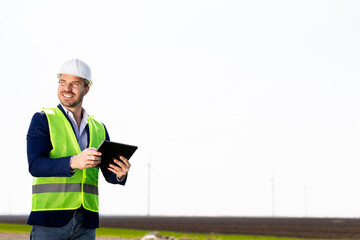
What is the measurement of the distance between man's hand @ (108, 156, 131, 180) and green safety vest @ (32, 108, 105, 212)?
0.46 ft

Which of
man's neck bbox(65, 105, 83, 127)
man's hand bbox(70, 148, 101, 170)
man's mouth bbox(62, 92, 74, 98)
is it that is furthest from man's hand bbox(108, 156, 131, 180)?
man's mouth bbox(62, 92, 74, 98)

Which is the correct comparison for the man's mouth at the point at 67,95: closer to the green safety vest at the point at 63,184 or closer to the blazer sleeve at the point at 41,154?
the green safety vest at the point at 63,184

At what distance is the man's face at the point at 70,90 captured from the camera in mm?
3850

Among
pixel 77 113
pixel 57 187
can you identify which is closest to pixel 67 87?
pixel 77 113

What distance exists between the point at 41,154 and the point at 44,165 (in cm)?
13

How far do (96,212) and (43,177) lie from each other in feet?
1.68

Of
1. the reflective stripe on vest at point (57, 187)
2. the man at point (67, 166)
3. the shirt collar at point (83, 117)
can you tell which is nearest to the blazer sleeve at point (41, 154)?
the man at point (67, 166)

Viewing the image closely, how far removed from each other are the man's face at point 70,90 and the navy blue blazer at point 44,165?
218 mm

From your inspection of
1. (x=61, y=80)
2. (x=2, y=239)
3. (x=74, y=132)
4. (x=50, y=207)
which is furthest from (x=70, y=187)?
(x=2, y=239)

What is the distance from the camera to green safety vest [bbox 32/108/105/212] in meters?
3.54

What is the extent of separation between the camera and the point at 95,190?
3.81 meters

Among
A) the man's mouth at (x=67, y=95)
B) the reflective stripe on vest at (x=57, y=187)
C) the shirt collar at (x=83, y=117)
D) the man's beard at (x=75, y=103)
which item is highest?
the man's mouth at (x=67, y=95)

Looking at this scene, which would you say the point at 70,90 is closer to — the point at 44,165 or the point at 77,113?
the point at 77,113

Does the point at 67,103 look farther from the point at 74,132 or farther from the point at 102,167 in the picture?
the point at 102,167
